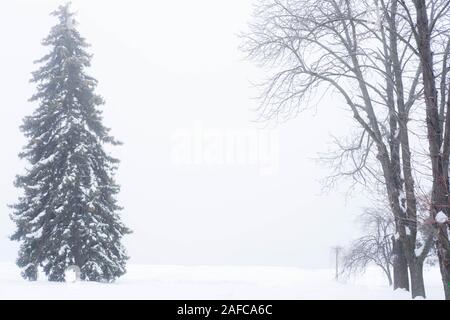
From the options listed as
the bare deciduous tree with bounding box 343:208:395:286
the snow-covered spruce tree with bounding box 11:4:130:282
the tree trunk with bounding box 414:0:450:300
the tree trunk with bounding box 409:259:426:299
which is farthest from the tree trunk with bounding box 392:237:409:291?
the snow-covered spruce tree with bounding box 11:4:130:282

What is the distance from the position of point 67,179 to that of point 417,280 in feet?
41.9

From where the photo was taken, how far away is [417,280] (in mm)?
10742

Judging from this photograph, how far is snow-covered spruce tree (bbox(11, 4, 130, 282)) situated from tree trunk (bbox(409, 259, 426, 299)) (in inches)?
462

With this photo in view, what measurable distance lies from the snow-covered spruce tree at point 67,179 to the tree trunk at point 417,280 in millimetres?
11732

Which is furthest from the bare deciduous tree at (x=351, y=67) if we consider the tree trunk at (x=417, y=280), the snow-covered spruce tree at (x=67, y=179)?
the snow-covered spruce tree at (x=67, y=179)

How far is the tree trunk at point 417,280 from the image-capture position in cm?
1066

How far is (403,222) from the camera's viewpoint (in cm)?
1101

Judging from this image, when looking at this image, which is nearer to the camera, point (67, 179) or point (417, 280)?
point (417, 280)

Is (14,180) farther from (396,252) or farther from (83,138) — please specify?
(396,252)

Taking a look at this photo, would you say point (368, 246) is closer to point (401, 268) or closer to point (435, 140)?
point (401, 268)

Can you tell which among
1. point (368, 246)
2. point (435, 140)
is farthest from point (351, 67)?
point (368, 246)

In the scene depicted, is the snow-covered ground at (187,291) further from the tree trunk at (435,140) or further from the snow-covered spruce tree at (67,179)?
the tree trunk at (435,140)
